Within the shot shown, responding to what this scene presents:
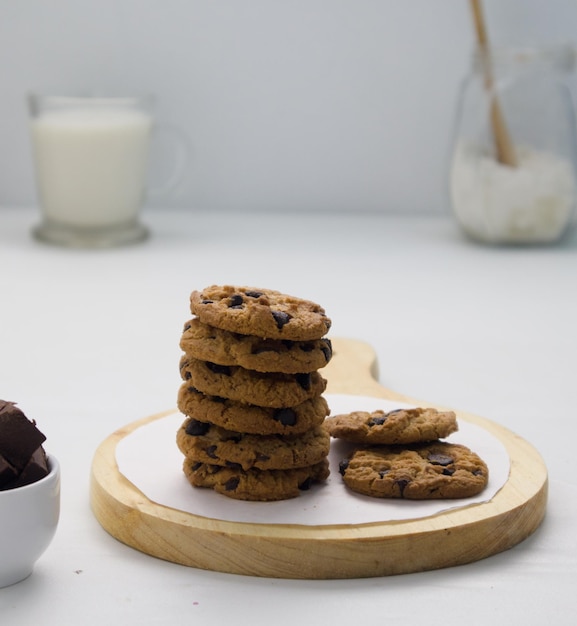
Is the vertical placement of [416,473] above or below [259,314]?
below

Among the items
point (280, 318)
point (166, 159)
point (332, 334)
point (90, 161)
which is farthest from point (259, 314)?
point (166, 159)

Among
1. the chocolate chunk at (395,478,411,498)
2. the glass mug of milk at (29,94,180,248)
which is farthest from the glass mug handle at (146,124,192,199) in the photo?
the chocolate chunk at (395,478,411,498)

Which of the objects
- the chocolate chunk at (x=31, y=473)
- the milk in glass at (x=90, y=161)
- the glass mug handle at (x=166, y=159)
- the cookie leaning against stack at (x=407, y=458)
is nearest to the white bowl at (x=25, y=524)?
the chocolate chunk at (x=31, y=473)

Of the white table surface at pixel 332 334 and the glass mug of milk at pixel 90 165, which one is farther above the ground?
the glass mug of milk at pixel 90 165

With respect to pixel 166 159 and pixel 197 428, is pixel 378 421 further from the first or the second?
pixel 166 159

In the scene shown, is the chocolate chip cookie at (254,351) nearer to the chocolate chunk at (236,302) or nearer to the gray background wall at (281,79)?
the chocolate chunk at (236,302)

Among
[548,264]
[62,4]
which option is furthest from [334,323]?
[62,4]
